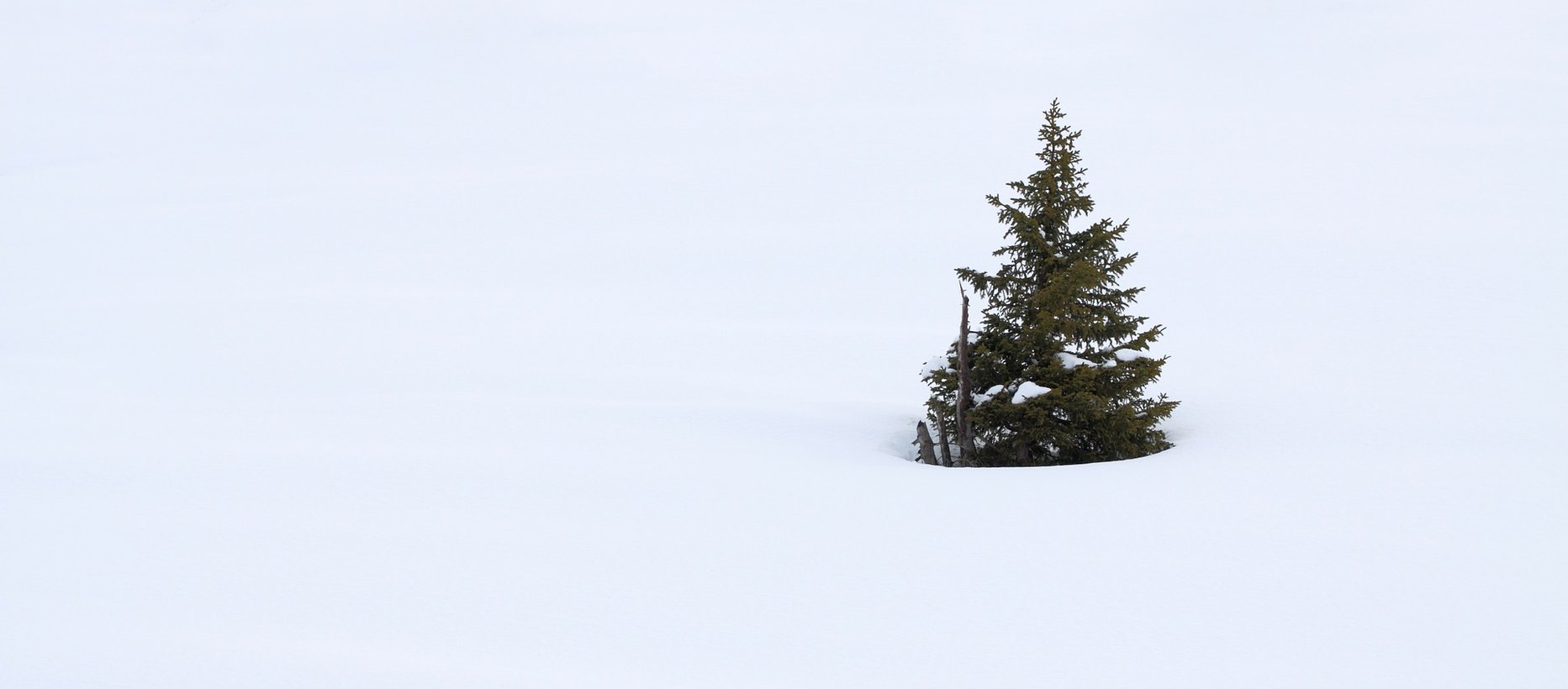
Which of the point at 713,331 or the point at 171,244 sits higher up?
the point at 171,244

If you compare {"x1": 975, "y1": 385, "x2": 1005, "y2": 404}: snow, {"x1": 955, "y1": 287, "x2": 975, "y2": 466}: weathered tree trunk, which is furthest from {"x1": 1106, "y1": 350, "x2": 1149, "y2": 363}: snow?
{"x1": 955, "y1": 287, "x2": 975, "y2": 466}: weathered tree trunk

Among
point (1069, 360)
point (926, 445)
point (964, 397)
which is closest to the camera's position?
point (1069, 360)

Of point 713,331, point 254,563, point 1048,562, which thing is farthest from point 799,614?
point 713,331

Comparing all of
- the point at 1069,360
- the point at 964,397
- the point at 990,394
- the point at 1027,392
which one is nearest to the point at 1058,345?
the point at 1069,360

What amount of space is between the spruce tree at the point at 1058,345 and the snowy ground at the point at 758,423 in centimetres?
82

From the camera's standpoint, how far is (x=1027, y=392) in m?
13.2

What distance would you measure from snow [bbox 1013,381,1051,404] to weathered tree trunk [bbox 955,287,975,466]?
0.61 m

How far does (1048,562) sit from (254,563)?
6.10m

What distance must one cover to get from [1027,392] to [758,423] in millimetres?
3420

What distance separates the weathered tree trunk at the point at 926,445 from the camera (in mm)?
13970

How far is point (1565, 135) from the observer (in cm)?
4031

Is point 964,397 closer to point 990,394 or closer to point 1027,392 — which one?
point 990,394

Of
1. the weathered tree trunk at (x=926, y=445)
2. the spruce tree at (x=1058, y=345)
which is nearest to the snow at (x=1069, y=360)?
the spruce tree at (x=1058, y=345)

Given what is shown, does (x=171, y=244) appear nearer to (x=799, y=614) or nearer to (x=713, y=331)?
(x=713, y=331)
